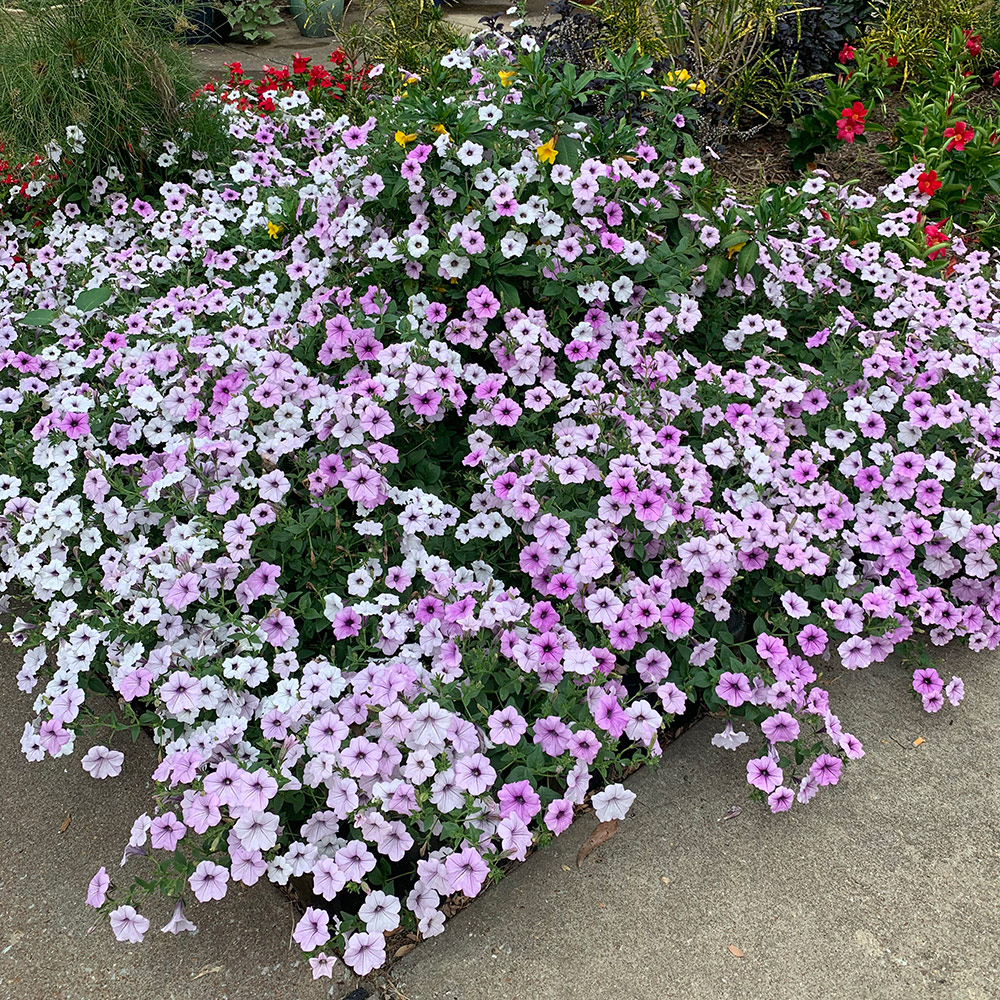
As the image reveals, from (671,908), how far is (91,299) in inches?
103

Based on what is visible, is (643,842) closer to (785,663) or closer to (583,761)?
(583,761)

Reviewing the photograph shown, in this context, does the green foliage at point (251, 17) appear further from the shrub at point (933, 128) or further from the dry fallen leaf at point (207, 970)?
the dry fallen leaf at point (207, 970)

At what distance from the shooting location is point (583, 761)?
1.97m

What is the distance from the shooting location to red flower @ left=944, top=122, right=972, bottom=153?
4.00 metres

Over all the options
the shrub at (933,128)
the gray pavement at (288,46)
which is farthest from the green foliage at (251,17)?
the shrub at (933,128)

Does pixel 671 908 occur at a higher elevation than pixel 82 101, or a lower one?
lower

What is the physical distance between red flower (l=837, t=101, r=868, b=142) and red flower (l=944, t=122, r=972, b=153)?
0.37m

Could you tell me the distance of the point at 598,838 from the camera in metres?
2.12

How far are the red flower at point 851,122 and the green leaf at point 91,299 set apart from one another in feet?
10.3

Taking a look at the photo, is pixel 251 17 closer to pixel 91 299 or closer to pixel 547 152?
pixel 91 299

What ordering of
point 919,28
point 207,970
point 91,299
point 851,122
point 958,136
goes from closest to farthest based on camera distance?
1. point 207,970
2. point 91,299
3. point 958,136
4. point 851,122
5. point 919,28

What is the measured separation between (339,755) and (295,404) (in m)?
1.04

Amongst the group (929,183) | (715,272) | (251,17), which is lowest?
(251,17)

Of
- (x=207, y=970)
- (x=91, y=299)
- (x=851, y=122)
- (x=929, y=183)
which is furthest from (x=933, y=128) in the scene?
(x=207, y=970)
